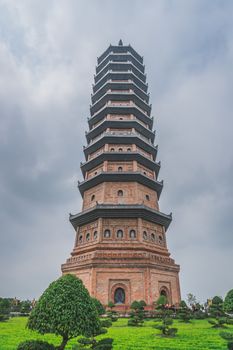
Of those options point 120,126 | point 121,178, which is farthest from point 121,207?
point 120,126

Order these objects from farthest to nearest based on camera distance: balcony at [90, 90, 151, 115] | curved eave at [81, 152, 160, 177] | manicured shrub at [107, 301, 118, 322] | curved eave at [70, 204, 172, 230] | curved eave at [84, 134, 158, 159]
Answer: balcony at [90, 90, 151, 115] → curved eave at [84, 134, 158, 159] → curved eave at [81, 152, 160, 177] → curved eave at [70, 204, 172, 230] → manicured shrub at [107, 301, 118, 322]

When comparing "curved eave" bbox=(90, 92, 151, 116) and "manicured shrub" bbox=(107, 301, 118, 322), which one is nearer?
"manicured shrub" bbox=(107, 301, 118, 322)

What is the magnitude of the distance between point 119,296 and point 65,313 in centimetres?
1325

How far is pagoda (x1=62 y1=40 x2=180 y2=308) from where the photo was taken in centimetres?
1933

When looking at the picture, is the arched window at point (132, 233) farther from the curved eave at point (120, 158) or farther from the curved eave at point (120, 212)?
the curved eave at point (120, 158)

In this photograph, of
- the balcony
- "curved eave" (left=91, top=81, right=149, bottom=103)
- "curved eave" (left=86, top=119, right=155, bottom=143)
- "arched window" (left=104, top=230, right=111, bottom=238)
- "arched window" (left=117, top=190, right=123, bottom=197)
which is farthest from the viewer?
"curved eave" (left=91, top=81, right=149, bottom=103)

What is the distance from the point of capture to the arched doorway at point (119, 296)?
19219 millimetres

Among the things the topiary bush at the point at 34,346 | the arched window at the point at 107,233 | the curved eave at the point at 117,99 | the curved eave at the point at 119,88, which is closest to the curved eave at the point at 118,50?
the curved eave at the point at 119,88

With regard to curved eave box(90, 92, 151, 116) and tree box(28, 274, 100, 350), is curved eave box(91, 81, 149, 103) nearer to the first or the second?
curved eave box(90, 92, 151, 116)

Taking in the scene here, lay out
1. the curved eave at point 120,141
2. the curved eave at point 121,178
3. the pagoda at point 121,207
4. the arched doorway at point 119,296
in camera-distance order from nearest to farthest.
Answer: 1. the arched doorway at point 119,296
2. the pagoda at point 121,207
3. the curved eave at point 121,178
4. the curved eave at point 120,141

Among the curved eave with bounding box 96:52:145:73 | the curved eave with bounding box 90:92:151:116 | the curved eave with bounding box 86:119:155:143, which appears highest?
the curved eave with bounding box 96:52:145:73

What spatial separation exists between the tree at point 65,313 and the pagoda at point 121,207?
12.0 meters

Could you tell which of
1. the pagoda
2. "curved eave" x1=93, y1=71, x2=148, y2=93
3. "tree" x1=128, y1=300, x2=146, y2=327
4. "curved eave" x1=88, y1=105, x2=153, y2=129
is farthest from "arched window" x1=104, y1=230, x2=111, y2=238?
"curved eave" x1=93, y1=71, x2=148, y2=93

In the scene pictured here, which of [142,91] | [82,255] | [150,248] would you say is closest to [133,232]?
[150,248]
